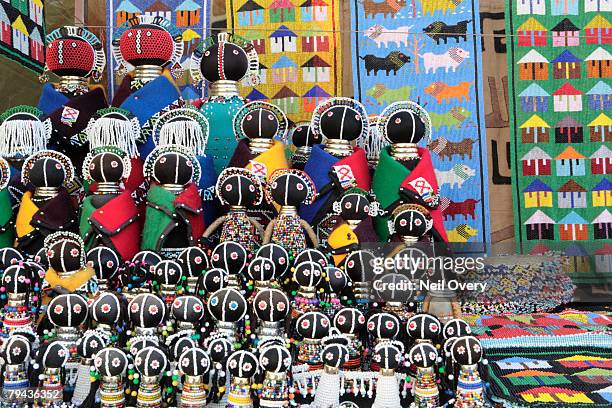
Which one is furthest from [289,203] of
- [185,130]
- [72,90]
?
[72,90]

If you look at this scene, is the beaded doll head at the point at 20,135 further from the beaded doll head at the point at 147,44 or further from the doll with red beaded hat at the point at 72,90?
the beaded doll head at the point at 147,44

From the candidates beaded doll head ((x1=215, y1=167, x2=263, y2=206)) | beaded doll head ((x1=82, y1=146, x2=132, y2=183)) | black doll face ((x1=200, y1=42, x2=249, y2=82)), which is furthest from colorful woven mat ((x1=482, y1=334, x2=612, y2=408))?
black doll face ((x1=200, y1=42, x2=249, y2=82))

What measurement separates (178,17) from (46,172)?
1524 millimetres

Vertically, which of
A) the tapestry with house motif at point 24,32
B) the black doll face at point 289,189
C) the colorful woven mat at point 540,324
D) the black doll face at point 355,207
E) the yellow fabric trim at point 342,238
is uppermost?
the tapestry with house motif at point 24,32

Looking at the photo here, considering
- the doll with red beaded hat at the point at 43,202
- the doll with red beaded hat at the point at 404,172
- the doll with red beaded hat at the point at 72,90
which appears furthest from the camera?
the doll with red beaded hat at the point at 72,90

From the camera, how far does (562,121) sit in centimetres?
296

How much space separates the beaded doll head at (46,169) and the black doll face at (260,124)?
1.98 ft

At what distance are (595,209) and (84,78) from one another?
93.1 inches

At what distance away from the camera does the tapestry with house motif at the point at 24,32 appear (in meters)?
2.72

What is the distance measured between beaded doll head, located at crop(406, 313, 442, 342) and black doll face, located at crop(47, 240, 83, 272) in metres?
0.89

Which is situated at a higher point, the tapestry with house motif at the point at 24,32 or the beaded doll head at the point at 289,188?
the tapestry with house motif at the point at 24,32

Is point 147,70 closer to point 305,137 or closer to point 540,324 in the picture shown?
point 305,137

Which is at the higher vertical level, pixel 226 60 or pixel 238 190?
pixel 226 60

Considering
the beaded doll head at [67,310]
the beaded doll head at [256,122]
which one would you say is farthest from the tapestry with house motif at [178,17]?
the beaded doll head at [67,310]
